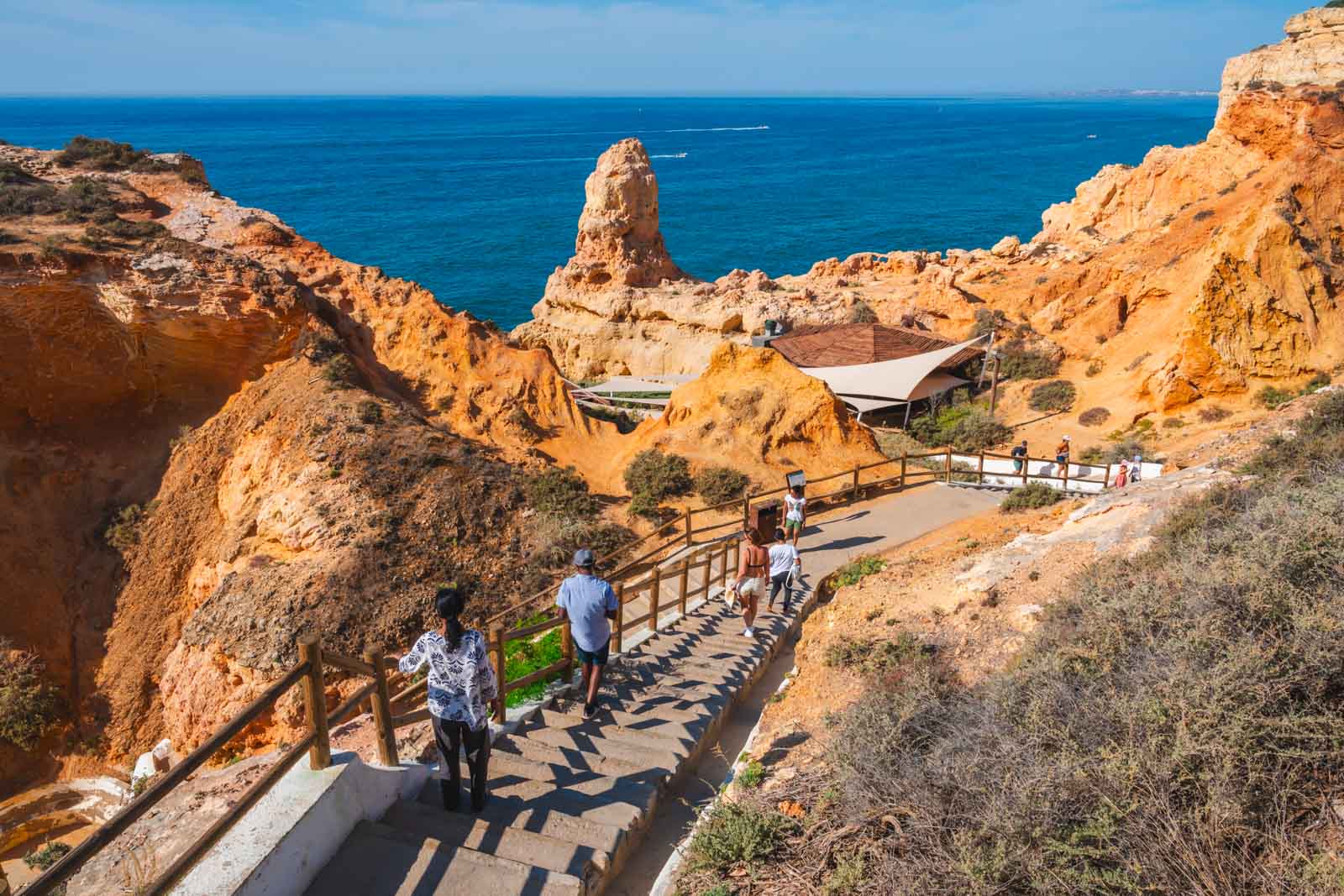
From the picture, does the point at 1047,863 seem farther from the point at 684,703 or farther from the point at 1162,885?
the point at 684,703

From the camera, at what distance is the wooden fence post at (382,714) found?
4.94 meters

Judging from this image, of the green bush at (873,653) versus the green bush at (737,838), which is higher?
the green bush at (737,838)

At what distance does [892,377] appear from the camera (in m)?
25.6

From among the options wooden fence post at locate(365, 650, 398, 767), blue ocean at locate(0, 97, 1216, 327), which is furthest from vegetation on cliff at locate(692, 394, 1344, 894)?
blue ocean at locate(0, 97, 1216, 327)

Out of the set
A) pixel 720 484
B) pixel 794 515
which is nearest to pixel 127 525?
pixel 720 484

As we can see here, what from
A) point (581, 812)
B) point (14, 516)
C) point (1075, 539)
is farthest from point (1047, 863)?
point (14, 516)

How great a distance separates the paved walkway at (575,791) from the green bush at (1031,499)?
22.8 feet

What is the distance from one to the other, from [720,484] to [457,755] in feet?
42.8

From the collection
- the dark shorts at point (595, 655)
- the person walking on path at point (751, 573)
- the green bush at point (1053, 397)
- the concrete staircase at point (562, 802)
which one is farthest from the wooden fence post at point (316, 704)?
the green bush at point (1053, 397)

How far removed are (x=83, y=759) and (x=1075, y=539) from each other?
618 inches

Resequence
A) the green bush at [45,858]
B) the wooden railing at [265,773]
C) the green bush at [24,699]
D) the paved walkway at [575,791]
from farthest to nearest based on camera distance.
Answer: the green bush at [24,699], the green bush at [45,858], the paved walkway at [575,791], the wooden railing at [265,773]

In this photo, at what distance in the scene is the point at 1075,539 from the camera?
9.65 metres

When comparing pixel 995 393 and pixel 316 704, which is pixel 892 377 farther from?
pixel 316 704

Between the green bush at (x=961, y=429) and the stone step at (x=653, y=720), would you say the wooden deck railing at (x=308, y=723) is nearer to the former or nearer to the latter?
the stone step at (x=653, y=720)
